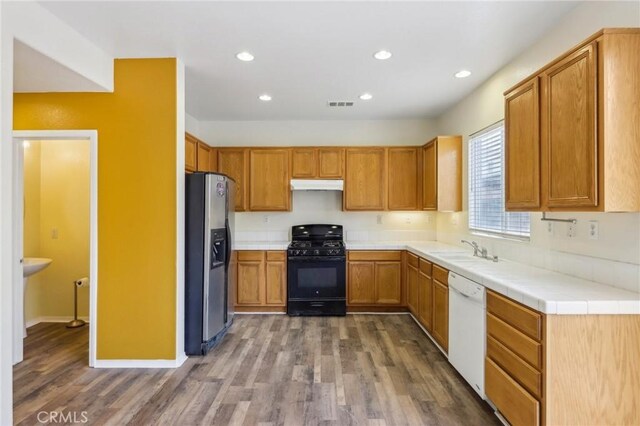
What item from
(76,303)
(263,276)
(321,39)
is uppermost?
(321,39)

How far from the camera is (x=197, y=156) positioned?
155 inches

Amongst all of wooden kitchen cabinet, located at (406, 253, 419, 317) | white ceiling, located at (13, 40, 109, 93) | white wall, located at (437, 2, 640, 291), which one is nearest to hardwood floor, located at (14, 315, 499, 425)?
wooden kitchen cabinet, located at (406, 253, 419, 317)

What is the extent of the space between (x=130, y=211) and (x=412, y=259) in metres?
3.11

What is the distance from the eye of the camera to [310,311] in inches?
168

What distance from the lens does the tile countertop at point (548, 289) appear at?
5.21 feet

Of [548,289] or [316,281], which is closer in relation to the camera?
[548,289]

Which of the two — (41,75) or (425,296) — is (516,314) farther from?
(41,75)

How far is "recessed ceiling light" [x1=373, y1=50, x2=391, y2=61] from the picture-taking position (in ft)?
8.96

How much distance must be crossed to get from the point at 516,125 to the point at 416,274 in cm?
211

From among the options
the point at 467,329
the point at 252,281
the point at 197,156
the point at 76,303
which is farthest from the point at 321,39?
the point at 76,303

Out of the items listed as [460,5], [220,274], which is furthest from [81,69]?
[460,5]

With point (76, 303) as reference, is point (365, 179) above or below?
above

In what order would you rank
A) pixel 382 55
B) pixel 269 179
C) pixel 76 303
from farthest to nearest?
pixel 269 179 < pixel 76 303 < pixel 382 55

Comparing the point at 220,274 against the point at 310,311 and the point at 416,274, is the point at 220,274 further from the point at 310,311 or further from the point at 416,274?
the point at 416,274
